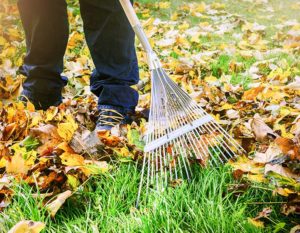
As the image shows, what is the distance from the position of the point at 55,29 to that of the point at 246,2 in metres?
3.64

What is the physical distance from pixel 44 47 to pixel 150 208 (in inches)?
48.4

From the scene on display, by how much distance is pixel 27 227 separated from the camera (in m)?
1.12

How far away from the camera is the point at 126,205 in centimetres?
135

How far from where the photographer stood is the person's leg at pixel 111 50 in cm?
185

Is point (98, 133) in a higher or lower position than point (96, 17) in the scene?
lower

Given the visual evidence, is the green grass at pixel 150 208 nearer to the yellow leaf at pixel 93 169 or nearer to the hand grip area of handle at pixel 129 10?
the yellow leaf at pixel 93 169

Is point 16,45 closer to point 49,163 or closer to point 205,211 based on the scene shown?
point 49,163

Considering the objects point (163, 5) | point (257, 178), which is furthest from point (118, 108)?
point (163, 5)

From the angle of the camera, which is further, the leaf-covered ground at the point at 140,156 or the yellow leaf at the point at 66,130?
the yellow leaf at the point at 66,130

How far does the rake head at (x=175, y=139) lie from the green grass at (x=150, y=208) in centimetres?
6

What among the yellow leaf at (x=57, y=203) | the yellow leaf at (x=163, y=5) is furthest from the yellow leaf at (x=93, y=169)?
the yellow leaf at (x=163, y=5)

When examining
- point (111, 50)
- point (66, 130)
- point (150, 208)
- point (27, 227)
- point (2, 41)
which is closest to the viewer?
point (27, 227)

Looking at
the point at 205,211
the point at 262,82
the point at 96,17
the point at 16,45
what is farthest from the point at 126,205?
the point at 16,45

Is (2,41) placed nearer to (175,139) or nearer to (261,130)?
(175,139)
